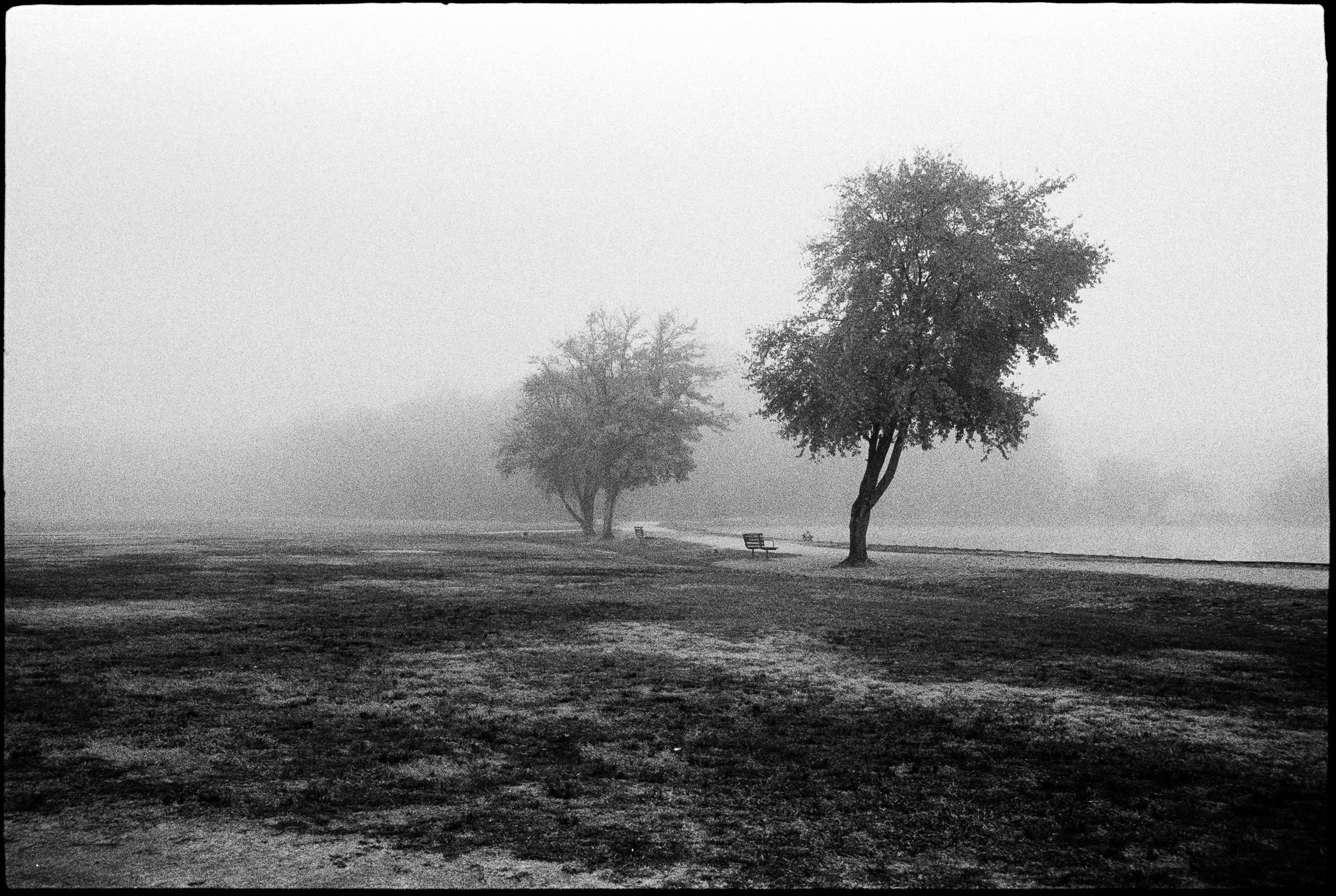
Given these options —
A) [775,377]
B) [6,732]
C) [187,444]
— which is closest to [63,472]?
[187,444]

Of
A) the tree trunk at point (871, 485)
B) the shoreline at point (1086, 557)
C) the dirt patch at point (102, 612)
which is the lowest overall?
the dirt patch at point (102, 612)

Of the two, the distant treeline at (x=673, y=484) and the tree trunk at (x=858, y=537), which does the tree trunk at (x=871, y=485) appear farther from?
the distant treeline at (x=673, y=484)

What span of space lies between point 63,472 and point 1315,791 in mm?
136687

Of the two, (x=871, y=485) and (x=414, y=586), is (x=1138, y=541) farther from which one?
(x=414, y=586)

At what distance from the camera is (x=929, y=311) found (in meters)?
28.9

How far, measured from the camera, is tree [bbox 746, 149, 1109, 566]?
2739 cm

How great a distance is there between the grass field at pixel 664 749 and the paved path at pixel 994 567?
17.5ft

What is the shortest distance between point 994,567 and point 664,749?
2159 cm

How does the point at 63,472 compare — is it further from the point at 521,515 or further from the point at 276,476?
the point at 521,515

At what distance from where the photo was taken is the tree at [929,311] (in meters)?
27.4

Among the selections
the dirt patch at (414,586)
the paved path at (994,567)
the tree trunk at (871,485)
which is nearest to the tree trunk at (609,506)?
the paved path at (994,567)

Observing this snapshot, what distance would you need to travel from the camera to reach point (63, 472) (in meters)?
118

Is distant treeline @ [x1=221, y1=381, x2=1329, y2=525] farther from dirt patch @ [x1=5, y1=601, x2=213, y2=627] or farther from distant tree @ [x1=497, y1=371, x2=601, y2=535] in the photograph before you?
dirt patch @ [x1=5, y1=601, x2=213, y2=627]

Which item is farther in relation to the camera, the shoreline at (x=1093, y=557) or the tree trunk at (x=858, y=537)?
the tree trunk at (x=858, y=537)
